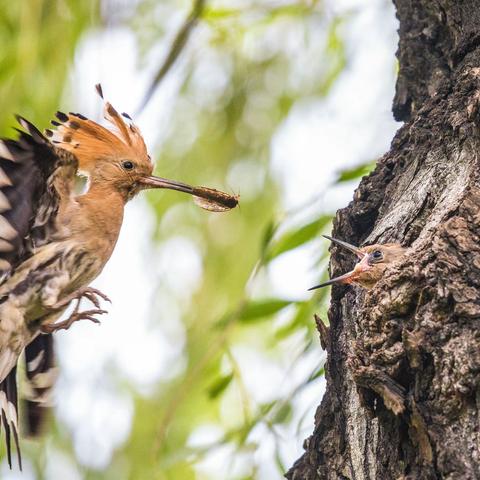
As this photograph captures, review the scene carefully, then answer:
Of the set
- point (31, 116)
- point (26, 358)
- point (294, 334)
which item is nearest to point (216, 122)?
point (31, 116)

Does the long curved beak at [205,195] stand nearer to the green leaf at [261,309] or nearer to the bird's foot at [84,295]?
the green leaf at [261,309]

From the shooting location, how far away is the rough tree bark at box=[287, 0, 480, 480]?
A: 226cm

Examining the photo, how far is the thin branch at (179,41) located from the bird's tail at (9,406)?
121cm

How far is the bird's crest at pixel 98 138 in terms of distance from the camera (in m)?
3.63

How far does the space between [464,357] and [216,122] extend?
2.42 meters

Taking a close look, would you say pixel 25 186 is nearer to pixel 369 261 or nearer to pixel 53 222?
pixel 53 222

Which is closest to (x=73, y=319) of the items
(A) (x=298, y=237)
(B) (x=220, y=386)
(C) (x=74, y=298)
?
(C) (x=74, y=298)

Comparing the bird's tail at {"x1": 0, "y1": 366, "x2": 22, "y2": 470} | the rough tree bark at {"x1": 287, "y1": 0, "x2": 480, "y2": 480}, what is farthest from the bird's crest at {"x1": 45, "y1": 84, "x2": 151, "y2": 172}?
the rough tree bark at {"x1": 287, "y1": 0, "x2": 480, "y2": 480}

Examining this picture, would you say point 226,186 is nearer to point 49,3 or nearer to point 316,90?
point 316,90

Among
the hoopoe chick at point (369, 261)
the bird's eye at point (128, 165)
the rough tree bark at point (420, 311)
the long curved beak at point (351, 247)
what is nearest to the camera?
the rough tree bark at point (420, 311)

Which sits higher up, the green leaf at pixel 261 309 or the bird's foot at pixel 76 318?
the green leaf at pixel 261 309

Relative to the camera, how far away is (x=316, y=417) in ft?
9.10

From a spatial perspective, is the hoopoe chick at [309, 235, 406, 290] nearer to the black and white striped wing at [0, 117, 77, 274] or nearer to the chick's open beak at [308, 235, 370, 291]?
the chick's open beak at [308, 235, 370, 291]

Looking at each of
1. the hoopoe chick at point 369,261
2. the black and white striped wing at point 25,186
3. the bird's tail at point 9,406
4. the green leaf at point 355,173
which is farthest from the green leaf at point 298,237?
the bird's tail at point 9,406
